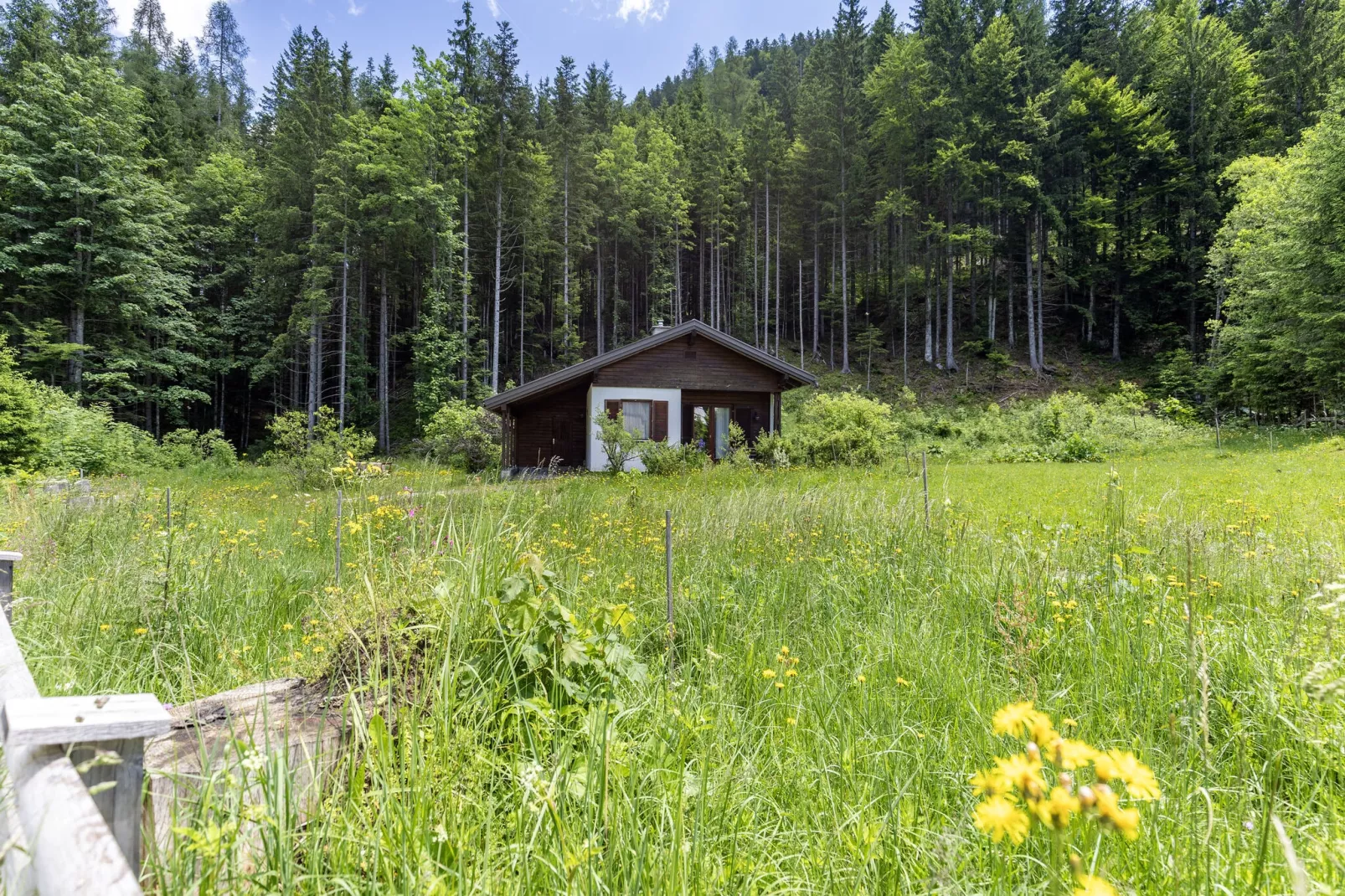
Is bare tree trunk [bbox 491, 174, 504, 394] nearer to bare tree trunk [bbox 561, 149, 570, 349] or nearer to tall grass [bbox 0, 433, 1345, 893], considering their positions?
bare tree trunk [bbox 561, 149, 570, 349]

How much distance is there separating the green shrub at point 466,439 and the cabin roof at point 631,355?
2001 millimetres

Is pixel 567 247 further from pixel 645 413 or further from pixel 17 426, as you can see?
pixel 17 426

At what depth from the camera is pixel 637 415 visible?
18.4 metres

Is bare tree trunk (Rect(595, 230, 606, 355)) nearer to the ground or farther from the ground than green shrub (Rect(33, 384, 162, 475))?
farther from the ground

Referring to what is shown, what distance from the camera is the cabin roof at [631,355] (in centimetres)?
1777

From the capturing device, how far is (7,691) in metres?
1.35

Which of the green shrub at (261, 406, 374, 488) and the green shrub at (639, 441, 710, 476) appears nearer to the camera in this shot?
the green shrub at (261, 406, 374, 488)

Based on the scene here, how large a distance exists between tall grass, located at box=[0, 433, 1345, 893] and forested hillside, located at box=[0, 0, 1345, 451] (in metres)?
22.8

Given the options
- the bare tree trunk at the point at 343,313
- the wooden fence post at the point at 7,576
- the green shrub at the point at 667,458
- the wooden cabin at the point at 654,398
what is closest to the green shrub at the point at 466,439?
the wooden cabin at the point at 654,398

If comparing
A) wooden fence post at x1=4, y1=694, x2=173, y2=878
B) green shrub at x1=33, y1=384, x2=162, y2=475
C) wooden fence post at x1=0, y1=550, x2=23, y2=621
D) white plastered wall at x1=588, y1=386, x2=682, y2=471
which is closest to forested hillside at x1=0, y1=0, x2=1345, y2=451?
green shrub at x1=33, y1=384, x2=162, y2=475

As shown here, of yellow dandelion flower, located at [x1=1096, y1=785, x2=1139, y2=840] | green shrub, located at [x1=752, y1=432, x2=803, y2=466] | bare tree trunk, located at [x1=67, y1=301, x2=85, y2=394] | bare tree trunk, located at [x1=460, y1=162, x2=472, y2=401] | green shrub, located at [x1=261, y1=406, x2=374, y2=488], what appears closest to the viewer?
yellow dandelion flower, located at [x1=1096, y1=785, x2=1139, y2=840]

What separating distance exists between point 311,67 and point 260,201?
7051 millimetres

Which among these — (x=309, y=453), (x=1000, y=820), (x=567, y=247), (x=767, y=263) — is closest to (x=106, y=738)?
(x=1000, y=820)

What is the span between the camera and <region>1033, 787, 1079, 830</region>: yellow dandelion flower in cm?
62
